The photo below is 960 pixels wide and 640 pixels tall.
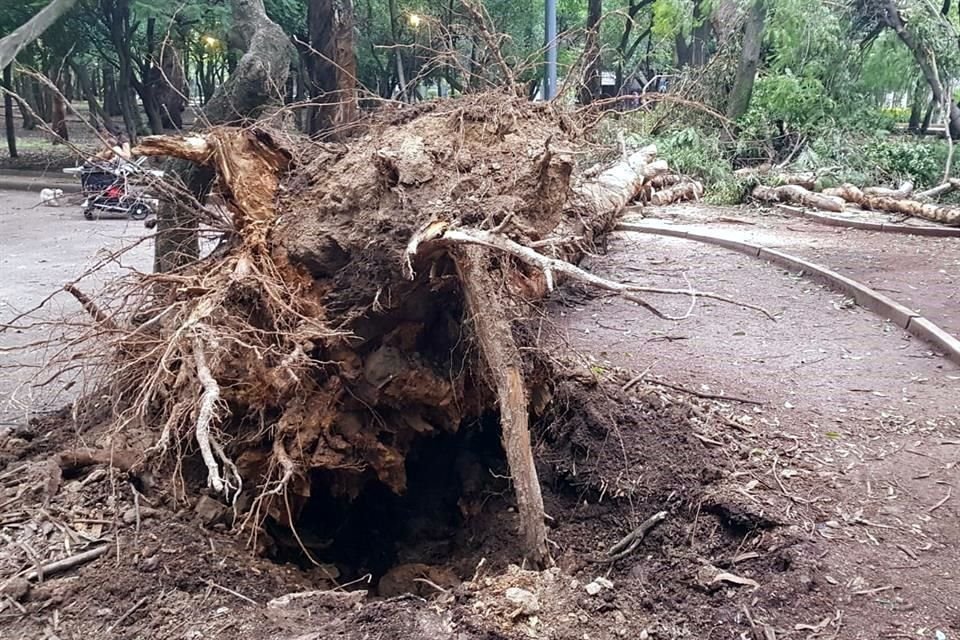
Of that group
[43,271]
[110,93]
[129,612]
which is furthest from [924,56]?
[110,93]

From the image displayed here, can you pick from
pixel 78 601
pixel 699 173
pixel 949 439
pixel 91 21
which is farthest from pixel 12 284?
pixel 91 21

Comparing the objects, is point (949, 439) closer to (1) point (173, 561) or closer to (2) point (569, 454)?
(2) point (569, 454)

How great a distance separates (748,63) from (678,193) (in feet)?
12.0

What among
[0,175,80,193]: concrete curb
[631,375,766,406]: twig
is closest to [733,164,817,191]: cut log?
[631,375,766,406]: twig

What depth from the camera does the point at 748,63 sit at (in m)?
15.7

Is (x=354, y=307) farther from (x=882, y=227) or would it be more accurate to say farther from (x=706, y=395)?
(x=882, y=227)

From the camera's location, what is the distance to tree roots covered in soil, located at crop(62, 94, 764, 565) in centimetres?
366

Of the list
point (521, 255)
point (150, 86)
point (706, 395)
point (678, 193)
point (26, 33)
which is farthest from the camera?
point (150, 86)

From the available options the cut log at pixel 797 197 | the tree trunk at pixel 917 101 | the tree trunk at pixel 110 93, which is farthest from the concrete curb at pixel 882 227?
the tree trunk at pixel 110 93

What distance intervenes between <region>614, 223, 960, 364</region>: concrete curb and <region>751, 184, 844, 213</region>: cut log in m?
2.83

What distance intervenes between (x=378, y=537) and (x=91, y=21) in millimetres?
19219

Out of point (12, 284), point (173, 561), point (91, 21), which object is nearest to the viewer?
point (173, 561)

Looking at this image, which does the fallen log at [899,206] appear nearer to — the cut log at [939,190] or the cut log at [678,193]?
the cut log at [939,190]

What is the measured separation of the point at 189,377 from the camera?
3.67 m
